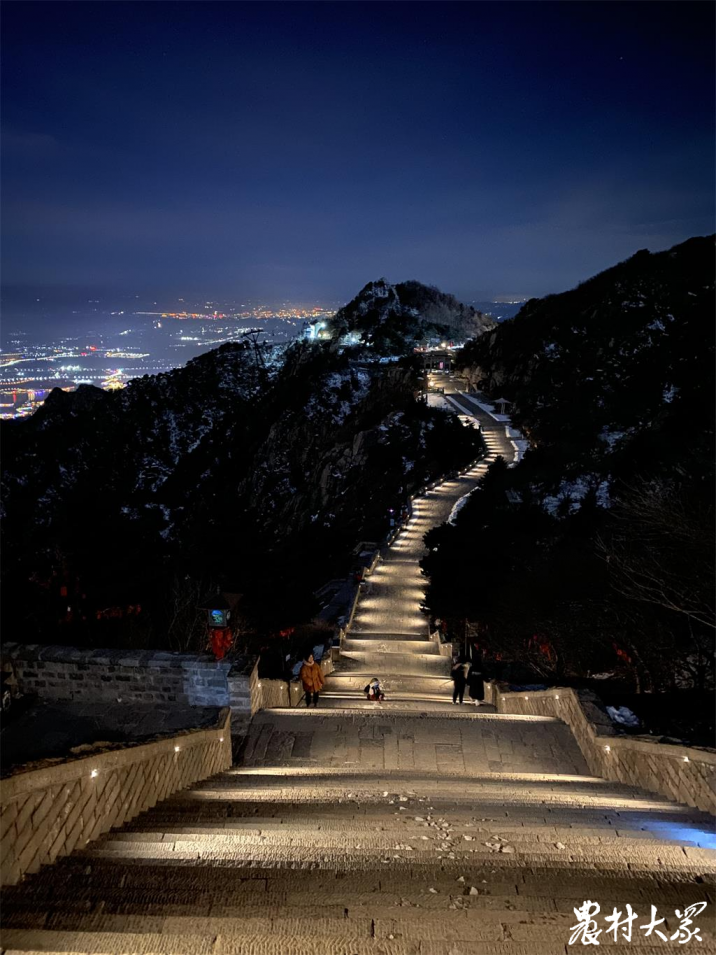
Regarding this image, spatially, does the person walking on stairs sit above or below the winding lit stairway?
below

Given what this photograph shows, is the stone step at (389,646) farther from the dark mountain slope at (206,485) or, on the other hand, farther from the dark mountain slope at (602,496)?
the dark mountain slope at (206,485)

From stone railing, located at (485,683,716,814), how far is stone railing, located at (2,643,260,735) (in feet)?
14.8

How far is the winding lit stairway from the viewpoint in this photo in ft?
8.29

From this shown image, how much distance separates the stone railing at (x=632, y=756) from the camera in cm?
496

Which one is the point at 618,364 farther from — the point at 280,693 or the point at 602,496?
the point at 280,693

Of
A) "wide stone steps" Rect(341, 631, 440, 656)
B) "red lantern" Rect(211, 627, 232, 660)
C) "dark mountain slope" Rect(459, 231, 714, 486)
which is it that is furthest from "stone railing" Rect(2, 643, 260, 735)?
"dark mountain slope" Rect(459, 231, 714, 486)

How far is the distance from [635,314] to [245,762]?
50.5 meters

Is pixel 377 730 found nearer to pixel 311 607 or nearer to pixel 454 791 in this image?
pixel 454 791

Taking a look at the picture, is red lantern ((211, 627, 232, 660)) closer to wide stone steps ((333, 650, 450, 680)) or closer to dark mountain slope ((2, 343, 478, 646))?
wide stone steps ((333, 650, 450, 680))

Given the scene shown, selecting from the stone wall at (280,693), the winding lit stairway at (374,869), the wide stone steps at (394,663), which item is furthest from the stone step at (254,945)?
the wide stone steps at (394,663)

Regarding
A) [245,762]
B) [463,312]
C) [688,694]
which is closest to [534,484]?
[688,694]

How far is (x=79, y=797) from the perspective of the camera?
3969 millimetres

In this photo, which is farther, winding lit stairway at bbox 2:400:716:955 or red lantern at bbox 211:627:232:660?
red lantern at bbox 211:627:232:660

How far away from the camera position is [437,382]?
53.3 metres
